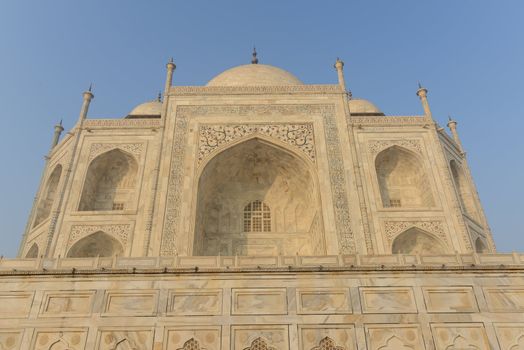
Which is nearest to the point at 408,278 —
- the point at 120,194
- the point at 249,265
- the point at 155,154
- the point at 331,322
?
the point at 331,322

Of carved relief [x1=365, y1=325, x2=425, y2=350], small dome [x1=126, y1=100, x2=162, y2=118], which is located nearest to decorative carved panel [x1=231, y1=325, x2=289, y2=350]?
carved relief [x1=365, y1=325, x2=425, y2=350]

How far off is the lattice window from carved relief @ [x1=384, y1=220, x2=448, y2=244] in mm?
4540

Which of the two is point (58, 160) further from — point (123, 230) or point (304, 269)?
point (304, 269)

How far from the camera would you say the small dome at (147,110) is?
20031 millimetres

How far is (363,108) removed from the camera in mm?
20219

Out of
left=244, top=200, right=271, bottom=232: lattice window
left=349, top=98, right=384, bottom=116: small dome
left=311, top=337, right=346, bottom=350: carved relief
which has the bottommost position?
left=311, top=337, right=346, bottom=350: carved relief

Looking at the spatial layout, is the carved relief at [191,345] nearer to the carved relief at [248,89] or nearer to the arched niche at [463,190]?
the carved relief at [248,89]

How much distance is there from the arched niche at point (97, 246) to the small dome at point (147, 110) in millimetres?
7699

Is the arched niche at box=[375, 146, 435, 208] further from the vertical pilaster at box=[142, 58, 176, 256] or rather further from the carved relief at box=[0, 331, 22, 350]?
the carved relief at box=[0, 331, 22, 350]

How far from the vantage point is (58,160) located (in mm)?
16078

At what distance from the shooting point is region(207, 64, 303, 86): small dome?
19.7 m

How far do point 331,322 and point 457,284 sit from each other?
9.04 ft

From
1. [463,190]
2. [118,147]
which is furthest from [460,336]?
[118,147]

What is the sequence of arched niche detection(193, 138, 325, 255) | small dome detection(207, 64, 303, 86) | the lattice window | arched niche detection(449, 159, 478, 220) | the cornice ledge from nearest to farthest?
arched niche detection(193, 138, 325, 255) < arched niche detection(449, 159, 478, 220) < the lattice window < the cornice ledge < small dome detection(207, 64, 303, 86)
